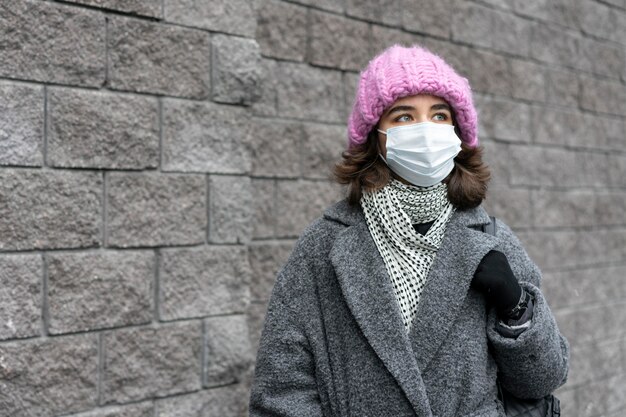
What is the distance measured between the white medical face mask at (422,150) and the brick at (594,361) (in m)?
3.72

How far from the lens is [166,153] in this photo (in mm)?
3158

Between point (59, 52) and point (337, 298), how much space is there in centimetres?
138

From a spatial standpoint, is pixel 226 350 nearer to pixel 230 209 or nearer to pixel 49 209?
pixel 230 209

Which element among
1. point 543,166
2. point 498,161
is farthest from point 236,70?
point 543,166

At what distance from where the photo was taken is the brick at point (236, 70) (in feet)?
10.9

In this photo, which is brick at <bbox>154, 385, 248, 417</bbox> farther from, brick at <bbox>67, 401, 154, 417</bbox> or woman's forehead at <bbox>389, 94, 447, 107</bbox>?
woman's forehead at <bbox>389, 94, 447, 107</bbox>

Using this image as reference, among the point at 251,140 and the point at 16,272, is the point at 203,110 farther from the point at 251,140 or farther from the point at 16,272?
the point at 16,272

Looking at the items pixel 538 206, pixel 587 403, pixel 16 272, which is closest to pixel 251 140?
pixel 16 272

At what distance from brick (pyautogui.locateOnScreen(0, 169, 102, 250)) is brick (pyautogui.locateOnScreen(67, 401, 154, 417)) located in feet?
1.98

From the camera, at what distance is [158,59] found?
123 inches

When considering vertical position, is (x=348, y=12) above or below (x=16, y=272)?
above

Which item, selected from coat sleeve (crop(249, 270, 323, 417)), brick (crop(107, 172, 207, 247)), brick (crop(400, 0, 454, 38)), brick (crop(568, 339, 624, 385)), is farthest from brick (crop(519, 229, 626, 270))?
coat sleeve (crop(249, 270, 323, 417))

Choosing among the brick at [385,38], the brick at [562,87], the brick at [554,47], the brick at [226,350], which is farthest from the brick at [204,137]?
the brick at [562,87]

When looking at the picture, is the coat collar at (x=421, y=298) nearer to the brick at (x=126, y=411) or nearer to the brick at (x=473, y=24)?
the brick at (x=126, y=411)
